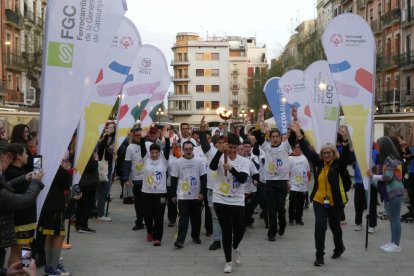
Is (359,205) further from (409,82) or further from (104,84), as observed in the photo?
(409,82)

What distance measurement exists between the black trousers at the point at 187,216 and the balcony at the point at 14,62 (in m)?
38.9

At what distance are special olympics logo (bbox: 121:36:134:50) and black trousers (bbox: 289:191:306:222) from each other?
4368 mm

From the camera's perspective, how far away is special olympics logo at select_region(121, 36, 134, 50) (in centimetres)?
1126

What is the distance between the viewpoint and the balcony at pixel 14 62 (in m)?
44.8

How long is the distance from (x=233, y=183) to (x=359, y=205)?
395 centimetres

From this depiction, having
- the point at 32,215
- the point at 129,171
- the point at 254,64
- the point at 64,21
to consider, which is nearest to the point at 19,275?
the point at 32,215

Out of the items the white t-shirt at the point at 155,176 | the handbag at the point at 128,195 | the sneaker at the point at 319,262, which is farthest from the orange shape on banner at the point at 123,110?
the sneaker at the point at 319,262

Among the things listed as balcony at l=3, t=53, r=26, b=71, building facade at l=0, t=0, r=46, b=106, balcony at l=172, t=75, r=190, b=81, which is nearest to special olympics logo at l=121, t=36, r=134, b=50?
building facade at l=0, t=0, r=46, b=106

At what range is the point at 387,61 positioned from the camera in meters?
47.9

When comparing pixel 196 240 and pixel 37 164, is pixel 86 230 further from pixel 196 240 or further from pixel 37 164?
pixel 37 164

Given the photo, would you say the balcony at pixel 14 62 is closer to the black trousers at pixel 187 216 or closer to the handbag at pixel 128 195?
the handbag at pixel 128 195

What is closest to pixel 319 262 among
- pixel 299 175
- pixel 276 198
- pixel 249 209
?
pixel 276 198

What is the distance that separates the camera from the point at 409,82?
44.9 m

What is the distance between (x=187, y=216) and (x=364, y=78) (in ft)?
11.9
